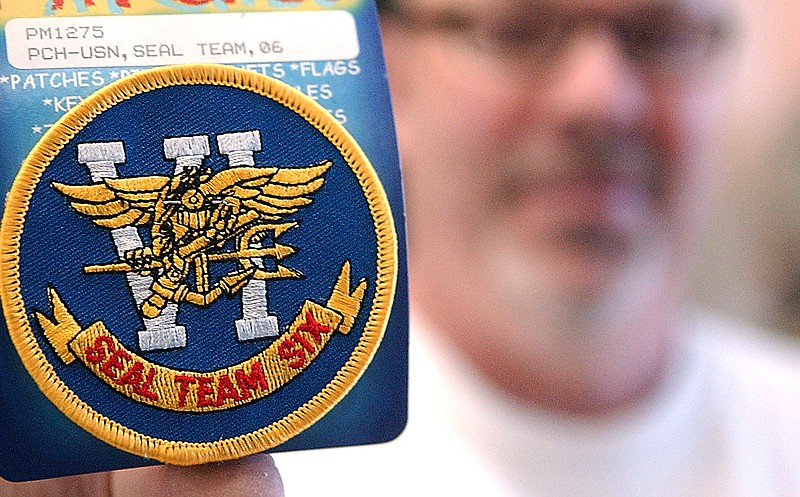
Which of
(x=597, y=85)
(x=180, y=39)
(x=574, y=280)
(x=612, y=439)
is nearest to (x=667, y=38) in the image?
(x=597, y=85)

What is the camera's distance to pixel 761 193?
115 cm

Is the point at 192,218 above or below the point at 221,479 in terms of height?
above

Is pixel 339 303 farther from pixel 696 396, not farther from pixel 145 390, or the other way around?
pixel 696 396

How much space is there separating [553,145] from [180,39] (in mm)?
634

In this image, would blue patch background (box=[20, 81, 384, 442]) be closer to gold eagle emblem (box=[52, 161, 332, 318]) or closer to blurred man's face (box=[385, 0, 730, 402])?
gold eagle emblem (box=[52, 161, 332, 318])

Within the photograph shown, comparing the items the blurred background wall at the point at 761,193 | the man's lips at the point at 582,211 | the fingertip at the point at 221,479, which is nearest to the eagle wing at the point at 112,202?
the fingertip at the point at 221,479

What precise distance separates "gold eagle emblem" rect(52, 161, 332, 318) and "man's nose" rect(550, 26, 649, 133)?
600 millimetres

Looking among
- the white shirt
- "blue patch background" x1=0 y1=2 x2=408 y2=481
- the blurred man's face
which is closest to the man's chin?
the blurred man's face

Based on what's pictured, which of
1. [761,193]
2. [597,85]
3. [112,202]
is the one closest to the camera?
[112,202]

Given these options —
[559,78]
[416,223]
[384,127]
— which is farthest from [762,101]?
[384,127]

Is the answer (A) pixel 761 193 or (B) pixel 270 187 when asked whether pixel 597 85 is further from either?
(B) pixel 270 187

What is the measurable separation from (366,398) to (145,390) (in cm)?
9

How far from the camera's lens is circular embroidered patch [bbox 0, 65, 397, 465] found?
0.31 meters

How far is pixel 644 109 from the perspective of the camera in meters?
0.90
